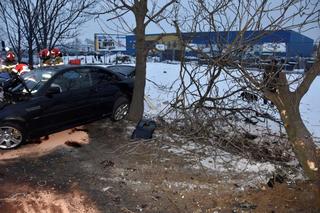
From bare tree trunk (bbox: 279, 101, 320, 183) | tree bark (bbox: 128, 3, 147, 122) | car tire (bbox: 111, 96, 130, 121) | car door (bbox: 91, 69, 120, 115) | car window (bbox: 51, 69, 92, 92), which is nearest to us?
bare tree trunk (bbox: 279, 101, 320, 183)

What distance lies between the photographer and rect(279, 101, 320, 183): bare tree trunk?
4.90 metres

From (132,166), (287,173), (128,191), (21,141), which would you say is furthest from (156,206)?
(21,141)

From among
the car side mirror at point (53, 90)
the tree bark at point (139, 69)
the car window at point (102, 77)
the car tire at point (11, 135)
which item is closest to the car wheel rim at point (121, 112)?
the tree bark at point (139, 69)

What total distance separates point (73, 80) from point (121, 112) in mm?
1589

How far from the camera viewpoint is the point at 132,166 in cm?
Answer: 586

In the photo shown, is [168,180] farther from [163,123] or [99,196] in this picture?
[163,123]

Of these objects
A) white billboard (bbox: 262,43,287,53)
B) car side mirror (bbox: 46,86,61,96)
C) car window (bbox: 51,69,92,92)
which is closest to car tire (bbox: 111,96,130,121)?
car window (bbox: 51,69,92,92)

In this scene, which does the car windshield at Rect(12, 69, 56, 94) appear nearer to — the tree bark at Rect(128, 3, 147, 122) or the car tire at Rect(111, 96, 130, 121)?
the car tire at Rect(111, 96, 130, 121)

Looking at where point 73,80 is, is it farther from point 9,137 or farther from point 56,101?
point 9,137

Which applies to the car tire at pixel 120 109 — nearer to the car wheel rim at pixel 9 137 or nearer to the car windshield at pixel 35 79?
the car windshield at pixel 35 79

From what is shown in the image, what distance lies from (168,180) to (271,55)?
3432 millimetres

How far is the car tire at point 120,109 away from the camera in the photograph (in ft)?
27.8

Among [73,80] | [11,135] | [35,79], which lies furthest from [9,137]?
[73,80]

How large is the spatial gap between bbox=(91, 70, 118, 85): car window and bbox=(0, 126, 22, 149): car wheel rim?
207 cm
